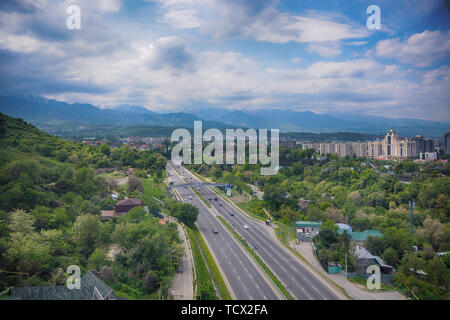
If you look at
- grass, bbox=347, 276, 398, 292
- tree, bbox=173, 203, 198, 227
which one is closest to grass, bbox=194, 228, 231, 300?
tree, bbox=173, 203, 198, 227

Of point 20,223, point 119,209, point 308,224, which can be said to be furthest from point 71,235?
point 308,224

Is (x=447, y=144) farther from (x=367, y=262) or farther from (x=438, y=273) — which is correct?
(x=367, y=262)

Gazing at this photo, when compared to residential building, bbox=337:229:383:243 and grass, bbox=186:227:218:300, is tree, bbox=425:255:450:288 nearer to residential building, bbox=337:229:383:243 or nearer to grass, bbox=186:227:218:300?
residential building, bbox=337:229:383:243

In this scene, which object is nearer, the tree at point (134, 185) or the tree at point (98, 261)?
the tree at point (98, 261)

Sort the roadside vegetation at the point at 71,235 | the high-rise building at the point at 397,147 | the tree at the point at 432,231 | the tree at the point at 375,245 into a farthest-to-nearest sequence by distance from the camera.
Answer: the high-rise building at the point at 397,147 → the tree at the point at 432,231 → the tree at the point at 375,245 → the roadside vegetation at the point at 71,235

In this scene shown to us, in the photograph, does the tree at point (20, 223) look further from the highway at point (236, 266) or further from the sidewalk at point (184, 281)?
the highway at point (236, 266)

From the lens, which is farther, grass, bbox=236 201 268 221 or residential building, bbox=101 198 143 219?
grass, bbox=236 201 268 221

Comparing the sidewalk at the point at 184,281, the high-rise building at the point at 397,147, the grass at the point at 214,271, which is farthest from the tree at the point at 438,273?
the high-rise building at the point at 397,147
